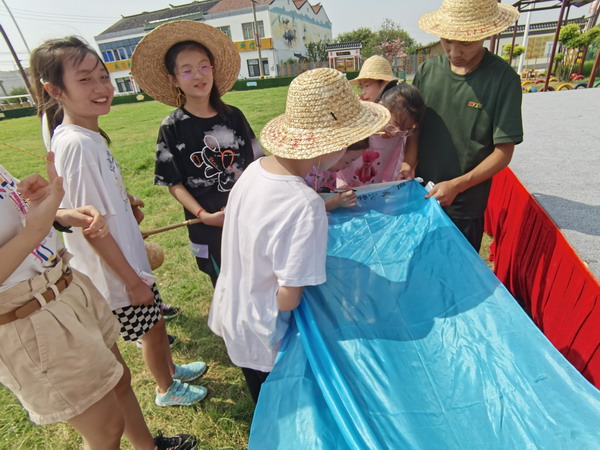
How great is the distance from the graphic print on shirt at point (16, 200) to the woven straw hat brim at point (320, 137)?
2.69ft

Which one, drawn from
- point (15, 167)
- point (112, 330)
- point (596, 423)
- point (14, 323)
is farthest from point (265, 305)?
point (15, 167)

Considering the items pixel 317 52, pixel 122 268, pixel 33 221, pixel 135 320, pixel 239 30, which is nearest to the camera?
pixel 33 221

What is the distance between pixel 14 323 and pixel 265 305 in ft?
2.52

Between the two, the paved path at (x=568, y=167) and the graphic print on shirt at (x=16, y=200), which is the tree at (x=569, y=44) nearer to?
the paved path at (x=568, y=167)

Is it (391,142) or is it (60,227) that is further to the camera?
(391,142)

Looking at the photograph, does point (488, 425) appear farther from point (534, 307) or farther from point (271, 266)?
point (534, 307)

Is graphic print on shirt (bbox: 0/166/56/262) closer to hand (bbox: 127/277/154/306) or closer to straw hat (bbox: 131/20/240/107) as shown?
hand (bbox: 127/277/154/306)

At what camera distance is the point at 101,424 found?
1.24 meters

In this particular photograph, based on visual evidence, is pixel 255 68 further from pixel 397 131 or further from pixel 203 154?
pixel 203 154

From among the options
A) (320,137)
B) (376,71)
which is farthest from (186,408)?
(376,71)

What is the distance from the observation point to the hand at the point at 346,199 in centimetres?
204

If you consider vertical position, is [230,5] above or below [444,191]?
above

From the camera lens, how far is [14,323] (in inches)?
40.4

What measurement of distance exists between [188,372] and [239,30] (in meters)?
42.2
